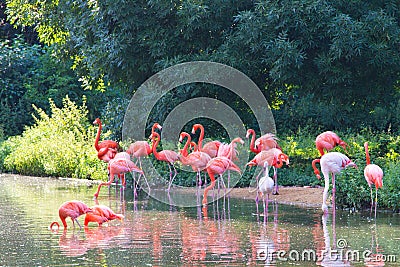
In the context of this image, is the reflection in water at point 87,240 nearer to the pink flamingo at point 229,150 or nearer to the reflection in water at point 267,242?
the reflection in water at point 267,242

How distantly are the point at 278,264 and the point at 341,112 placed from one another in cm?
1016

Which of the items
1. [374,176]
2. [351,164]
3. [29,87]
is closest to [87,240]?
A: [374,176]

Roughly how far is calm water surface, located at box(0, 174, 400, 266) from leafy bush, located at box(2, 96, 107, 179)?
5382mm

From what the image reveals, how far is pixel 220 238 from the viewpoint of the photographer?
26.6ft

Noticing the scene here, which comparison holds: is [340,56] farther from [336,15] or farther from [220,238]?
[220,238]

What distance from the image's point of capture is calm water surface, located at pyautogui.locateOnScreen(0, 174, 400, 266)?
6.87 m

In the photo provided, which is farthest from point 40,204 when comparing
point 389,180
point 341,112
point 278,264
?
point 341,112

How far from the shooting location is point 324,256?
6984 millimetres

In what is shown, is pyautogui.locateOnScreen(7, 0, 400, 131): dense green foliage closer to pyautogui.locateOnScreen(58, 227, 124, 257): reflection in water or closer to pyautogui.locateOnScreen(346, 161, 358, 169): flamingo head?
pyautogui.locateOnScreen(346, 161, 358, 169): flamingo head

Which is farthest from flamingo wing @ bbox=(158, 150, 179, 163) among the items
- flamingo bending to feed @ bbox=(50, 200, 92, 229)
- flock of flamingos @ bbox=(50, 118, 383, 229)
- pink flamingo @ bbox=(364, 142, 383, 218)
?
pink flamingo @ bbox=(364, 142, 383, 218)

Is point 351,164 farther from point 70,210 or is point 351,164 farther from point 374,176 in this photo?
point 70,210

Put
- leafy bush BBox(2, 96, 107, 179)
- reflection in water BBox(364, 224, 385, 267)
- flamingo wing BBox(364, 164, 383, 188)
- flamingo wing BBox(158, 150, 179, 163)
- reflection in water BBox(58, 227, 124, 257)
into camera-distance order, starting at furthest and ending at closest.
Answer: leafy bush BBox(2, 96, 107, 179) < flamingo wing BBox(158, 150, 179, 163) < flamingo wing BBox(364, 164, 383, 188) < reflection in water BBox(58, 227, 124, 257) < reflection in water BBox(364, 224, 385, 267)

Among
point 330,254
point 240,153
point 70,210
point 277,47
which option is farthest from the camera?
point 240,153

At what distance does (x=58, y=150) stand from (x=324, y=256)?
38.1ft
